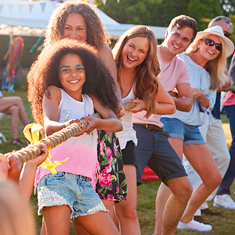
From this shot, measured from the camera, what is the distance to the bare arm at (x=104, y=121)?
6.81 ft

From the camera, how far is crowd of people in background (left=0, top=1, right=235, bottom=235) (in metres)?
2.07

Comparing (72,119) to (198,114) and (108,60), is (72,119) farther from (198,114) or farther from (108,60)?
(198,114)

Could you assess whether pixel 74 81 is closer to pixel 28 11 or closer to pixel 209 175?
pixel 209 175

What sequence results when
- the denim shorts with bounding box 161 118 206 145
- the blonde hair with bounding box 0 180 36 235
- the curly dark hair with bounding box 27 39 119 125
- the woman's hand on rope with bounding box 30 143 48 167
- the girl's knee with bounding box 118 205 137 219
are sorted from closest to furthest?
the blonde hair with bounding box 0 180 36 235, the woman's hand on rope with bounding box 30 143 48 167, the curly dark hair with bounding box 27 39 119 125, the girl's knee with bounding box 118 205 137 219, the denim shorts with bounding box 161 118 206 145

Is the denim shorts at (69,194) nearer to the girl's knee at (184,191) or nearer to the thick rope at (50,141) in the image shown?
the thick rope at (50,141)

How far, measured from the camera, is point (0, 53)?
2311 cm

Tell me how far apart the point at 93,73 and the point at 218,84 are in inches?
78.4

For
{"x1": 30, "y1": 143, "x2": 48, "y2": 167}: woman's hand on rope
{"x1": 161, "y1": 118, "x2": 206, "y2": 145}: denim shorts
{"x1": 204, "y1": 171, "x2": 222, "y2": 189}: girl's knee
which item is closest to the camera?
{"x1": 30, "y1": 143, "x2": 48, "y2": 167}: woman's hand on rope

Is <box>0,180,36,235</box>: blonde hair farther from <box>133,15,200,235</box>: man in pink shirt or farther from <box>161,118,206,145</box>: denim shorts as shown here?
<box>161,118,206,145</box>: denim shorts

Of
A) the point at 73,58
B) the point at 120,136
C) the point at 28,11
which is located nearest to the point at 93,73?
the point at 73,58

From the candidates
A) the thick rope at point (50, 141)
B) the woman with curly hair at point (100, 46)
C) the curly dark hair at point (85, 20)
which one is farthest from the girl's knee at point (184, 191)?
the thick rope at point (50, 141)

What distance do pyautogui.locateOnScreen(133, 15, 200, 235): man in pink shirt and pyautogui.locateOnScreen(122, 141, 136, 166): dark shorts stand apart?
20 centimetres

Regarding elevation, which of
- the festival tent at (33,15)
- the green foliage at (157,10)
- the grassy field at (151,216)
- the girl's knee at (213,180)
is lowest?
the grassy field at (151,216)

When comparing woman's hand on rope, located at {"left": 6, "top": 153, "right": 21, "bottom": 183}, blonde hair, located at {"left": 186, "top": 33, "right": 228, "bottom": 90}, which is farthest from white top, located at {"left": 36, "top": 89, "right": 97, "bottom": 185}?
blonde hair, located at {"left": 186, "top": 33, "right": 228, "bottom": 90}
